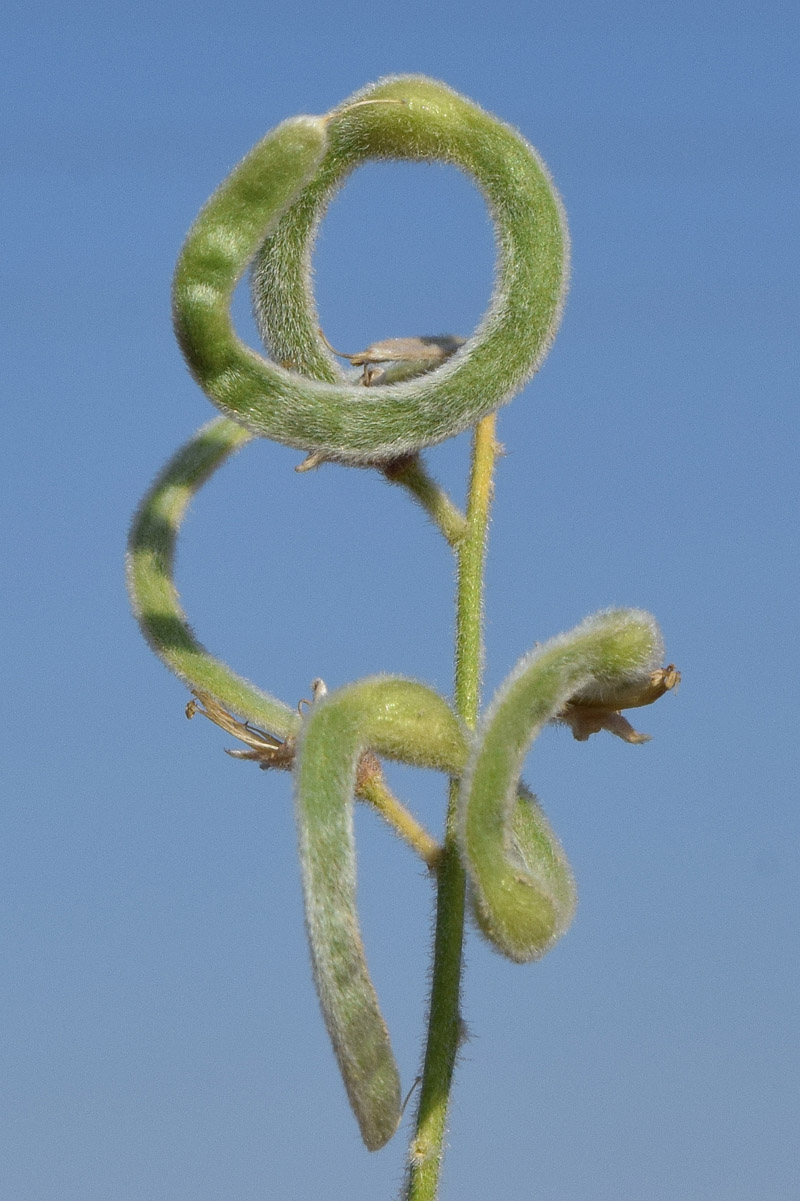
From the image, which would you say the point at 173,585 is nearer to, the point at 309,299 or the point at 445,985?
the point at 309,299

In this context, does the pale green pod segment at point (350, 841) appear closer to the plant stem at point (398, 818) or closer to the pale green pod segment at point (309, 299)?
the plant stem at point (398, 818)

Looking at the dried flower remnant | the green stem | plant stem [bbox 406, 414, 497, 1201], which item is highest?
the green stem

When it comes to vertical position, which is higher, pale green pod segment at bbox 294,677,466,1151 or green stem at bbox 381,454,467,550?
green stem at bbox 381,454,467,550

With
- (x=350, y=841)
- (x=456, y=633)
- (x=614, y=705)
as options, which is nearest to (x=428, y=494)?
(x=456, y=633)

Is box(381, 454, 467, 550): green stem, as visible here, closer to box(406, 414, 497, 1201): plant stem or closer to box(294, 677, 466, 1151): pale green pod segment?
box(406, 414, 497, 1201): plant stem

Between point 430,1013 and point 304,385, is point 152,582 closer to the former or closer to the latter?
point 304,385

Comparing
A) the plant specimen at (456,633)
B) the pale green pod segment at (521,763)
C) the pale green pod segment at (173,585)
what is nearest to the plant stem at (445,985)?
the plant specimen at (456,633)

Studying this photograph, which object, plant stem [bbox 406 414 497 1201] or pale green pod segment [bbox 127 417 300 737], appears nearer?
plant stem [bbox 406 414 497 1201]

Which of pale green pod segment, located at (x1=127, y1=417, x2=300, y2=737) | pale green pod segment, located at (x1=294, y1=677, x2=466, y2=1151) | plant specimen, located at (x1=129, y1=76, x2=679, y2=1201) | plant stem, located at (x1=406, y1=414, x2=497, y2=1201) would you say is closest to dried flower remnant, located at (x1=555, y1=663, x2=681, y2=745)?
plant specimen, located at (x1=129, y1=76, x2=679, y2=1201)
